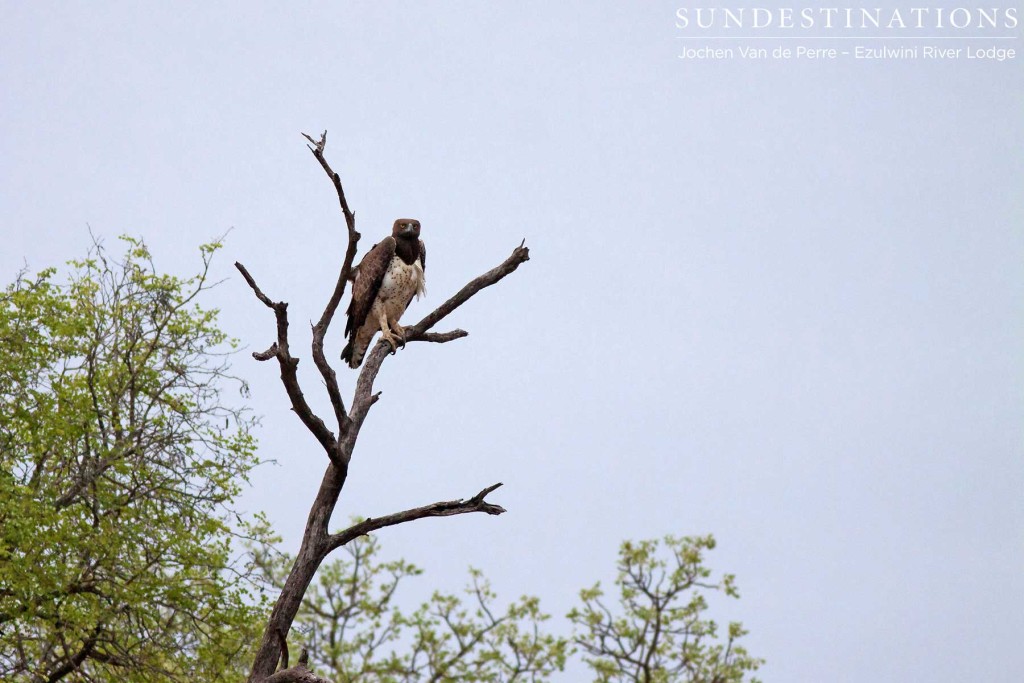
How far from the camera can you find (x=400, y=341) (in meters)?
10.1

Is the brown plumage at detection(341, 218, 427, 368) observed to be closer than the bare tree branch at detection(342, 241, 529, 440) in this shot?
No

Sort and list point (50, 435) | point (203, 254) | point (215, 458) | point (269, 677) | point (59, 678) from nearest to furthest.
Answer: point (269, 677) → point (59, 678) → point (50, 435) → point (215, 458) → point (203, 254)

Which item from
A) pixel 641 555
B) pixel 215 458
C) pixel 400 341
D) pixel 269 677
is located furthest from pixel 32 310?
pixel 641 555

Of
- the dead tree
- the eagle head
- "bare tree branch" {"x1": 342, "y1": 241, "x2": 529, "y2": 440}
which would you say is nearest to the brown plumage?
the eagle head

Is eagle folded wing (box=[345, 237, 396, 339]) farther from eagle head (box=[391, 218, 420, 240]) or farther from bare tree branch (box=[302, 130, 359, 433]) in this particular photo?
bare tree branch (box=[302, 130, 359, 433])

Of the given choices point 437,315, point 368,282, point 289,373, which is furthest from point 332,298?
point 368,282

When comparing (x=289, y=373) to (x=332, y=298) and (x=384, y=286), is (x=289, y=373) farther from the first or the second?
(x=384, y=286)

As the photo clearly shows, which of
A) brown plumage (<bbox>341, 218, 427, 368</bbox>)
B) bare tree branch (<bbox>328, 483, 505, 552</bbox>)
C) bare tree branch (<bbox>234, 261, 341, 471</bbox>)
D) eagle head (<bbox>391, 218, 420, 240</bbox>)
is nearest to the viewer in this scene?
bare tree branch (<bbox>234, 261, 341, 471</bbox>)

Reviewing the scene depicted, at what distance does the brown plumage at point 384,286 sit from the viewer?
10781mm

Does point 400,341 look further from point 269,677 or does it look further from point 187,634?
point 187,634

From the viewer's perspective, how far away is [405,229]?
11.1m

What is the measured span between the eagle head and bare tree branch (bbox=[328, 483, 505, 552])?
3404 mm

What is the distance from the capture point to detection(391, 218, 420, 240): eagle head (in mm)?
11117

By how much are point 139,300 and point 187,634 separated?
4443 mm
